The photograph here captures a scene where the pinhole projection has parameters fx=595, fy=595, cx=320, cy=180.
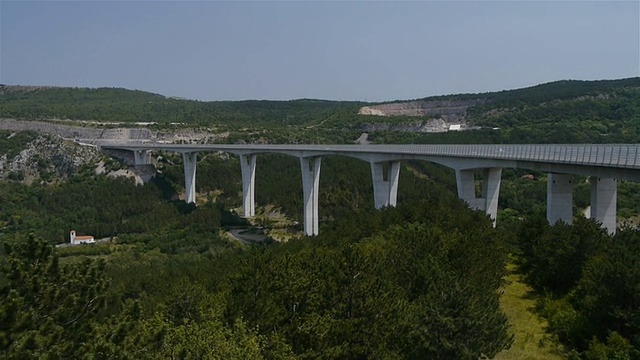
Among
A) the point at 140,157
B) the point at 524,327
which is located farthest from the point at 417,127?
the point at 524,327

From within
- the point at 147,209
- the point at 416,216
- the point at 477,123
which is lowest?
the point at 147,209

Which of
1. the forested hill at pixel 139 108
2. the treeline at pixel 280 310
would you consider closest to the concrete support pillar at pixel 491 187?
the treeline at pixel 280 310

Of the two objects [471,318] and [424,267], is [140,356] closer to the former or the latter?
[471,318]

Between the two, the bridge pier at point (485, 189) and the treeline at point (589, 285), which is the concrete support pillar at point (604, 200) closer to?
the treeline at point (589, 285)

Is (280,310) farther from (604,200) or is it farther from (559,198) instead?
(559,198)

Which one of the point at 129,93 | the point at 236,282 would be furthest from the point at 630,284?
the point at 129,93

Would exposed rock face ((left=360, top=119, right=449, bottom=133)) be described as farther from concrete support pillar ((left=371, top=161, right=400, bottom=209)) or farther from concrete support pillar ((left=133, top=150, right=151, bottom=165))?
concrete support pillar ((left=371, top=161, right=400, bottom=209))

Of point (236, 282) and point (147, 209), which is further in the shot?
→ point (147, 209)
